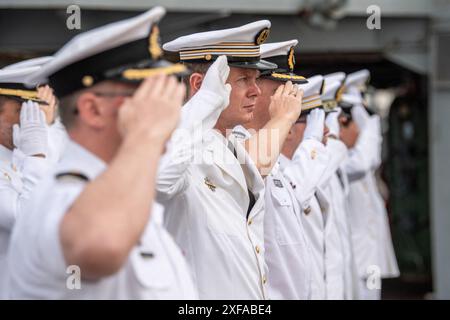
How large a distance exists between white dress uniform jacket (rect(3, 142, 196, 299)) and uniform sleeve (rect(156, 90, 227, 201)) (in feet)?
2.59

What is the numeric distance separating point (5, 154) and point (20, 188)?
0.37m

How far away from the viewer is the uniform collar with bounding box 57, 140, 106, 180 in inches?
89.3

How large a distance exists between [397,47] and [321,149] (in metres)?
4.42

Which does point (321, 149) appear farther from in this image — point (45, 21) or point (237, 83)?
point (45, 21)

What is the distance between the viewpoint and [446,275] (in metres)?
9.66

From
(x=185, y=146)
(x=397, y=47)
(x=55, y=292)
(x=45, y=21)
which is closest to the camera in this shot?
(x=55, y=292)

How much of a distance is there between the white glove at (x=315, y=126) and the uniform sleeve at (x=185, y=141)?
2.16 meters

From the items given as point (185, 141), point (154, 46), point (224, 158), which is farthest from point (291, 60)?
point (154, 46)

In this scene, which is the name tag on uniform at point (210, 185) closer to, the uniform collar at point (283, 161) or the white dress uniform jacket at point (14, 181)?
the white dress uniform jacket at point (14, 181)

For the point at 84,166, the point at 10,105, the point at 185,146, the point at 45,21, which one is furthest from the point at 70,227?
the point at 45,21

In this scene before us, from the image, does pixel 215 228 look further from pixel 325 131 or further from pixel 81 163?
pixel 325 131

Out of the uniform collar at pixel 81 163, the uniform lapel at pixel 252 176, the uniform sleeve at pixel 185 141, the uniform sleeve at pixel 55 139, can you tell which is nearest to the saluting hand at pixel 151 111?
the uniform collar at pixel 81 163

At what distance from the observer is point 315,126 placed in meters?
5.46

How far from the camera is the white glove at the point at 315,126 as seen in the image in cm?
545
